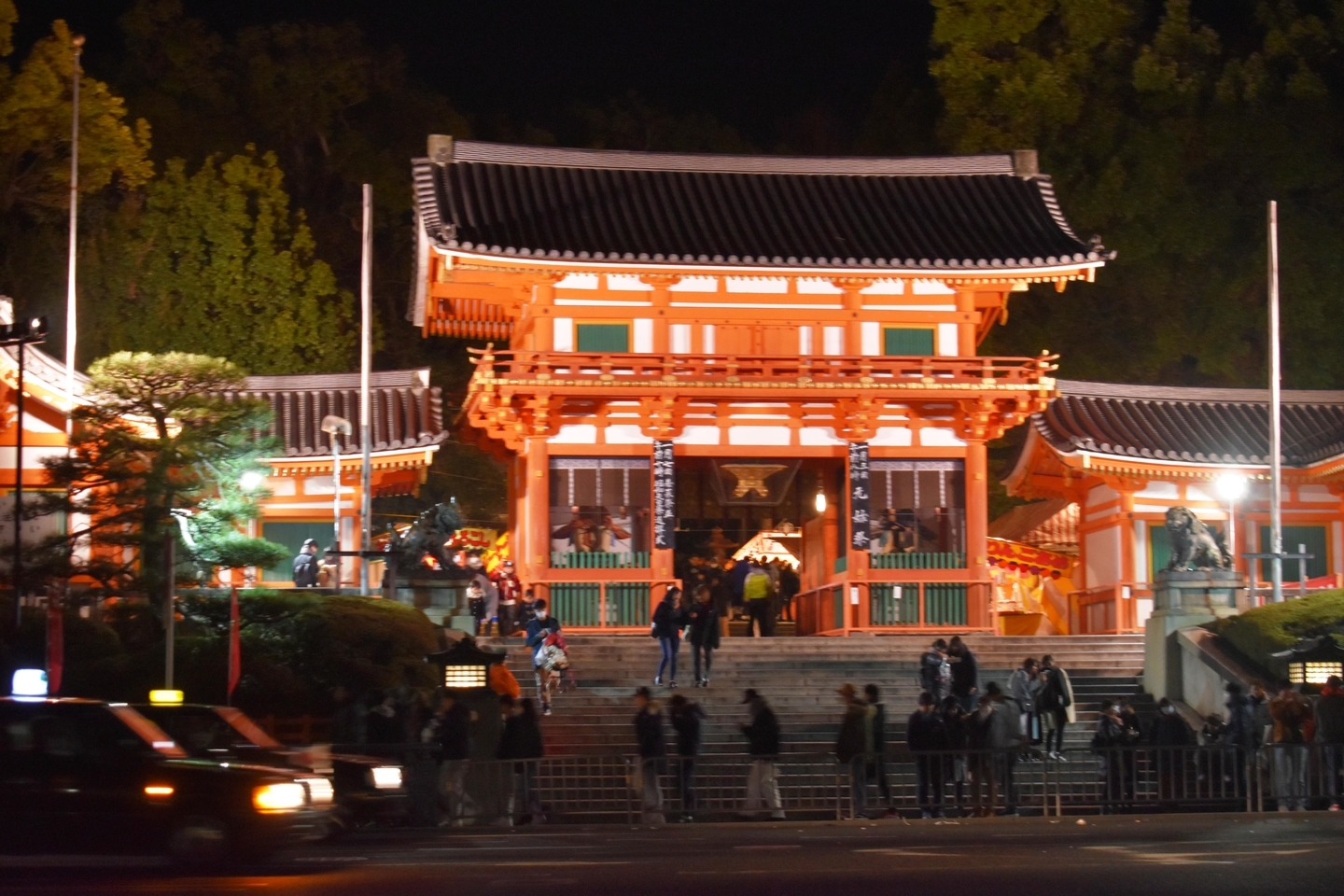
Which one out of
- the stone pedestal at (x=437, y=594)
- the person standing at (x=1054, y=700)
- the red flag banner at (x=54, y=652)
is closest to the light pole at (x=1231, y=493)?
the person standing at (x=1054, y=700)

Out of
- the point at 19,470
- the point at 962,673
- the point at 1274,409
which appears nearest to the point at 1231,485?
the point at 1274,409

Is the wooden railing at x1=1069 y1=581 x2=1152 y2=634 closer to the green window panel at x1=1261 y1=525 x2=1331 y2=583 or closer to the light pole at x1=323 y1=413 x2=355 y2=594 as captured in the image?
the green window panel at x1=1261 y1=525 x2=1331 y2=583

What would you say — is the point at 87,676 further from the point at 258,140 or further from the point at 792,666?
the point at 258,140

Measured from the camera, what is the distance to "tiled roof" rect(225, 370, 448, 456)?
1490 inches

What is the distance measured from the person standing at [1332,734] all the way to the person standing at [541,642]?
9861 mm

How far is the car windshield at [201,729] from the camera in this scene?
16.0 meters

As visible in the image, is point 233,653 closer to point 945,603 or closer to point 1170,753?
point 1170,753

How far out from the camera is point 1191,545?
2942 cm

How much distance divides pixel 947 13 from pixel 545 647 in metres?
25.2

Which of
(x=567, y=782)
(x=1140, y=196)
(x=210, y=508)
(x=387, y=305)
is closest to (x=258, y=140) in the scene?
(x=387, y=305)

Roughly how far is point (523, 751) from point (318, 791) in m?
5.95

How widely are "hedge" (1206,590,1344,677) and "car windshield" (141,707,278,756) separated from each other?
49.9 feet

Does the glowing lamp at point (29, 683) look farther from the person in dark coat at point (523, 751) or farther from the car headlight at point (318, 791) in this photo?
the car headlight at point (318, 791)

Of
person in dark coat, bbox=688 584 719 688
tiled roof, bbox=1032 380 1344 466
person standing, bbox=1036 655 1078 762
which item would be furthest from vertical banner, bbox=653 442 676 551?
person standing, bbox=1036 655 1078 762
